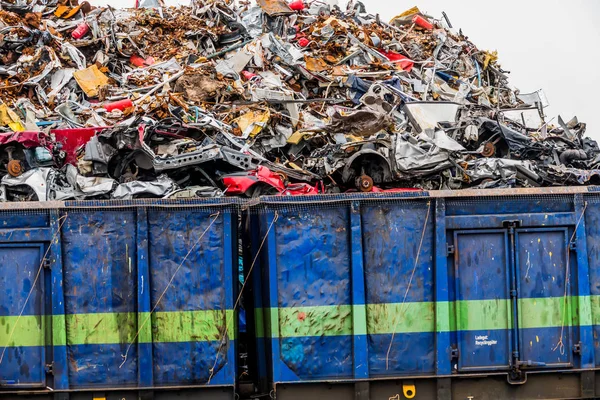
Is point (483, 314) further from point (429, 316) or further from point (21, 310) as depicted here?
point (21, 310)

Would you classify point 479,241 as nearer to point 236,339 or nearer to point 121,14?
point 236,339

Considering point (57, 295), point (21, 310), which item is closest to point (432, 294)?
point (57, 295)

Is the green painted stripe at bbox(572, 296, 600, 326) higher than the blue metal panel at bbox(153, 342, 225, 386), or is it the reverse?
the green painted stripe at bbox(572, 296, 600, 326)

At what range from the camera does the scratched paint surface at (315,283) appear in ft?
20.7

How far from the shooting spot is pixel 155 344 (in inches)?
248

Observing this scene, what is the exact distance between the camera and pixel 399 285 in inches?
253

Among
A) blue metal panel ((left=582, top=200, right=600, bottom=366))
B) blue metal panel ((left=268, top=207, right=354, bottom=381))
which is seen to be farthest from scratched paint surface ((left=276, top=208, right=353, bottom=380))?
blue metal panel ((left=582, top=200, right=600, bottom=366))

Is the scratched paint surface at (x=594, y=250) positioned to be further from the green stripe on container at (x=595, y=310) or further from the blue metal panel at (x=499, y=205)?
the blue metal panel at (x=499, y=205)

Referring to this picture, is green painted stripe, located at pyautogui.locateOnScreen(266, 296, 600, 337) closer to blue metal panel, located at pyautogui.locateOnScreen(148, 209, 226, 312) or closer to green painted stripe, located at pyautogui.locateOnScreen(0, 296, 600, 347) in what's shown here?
green painted stripe, located at pyautogui.locateOnScreen(0, 296, 600, 347)

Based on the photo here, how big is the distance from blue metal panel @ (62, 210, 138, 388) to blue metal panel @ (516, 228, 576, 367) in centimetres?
300

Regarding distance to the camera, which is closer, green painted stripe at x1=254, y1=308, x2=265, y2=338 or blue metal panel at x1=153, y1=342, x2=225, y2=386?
blue metal panel at x1=153, y1=342, x2=225, y2=386

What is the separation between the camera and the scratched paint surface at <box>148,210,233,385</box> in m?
6.30

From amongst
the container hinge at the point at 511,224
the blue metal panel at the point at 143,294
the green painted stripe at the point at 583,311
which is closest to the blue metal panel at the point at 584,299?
the green painted stripe at the point at 583,311

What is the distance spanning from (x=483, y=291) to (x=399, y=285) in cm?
67
